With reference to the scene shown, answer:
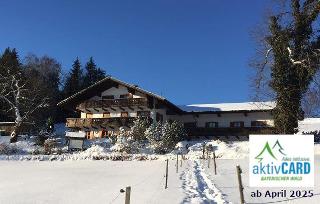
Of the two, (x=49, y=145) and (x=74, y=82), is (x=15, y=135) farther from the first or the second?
(x=74, y=82)

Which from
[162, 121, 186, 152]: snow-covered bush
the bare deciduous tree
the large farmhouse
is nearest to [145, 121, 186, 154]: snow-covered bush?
[162, 121, 186, 152]: snow-covered bush

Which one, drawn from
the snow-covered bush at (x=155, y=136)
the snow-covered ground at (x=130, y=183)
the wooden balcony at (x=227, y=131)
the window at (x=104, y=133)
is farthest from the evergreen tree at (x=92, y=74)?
the snow-covered ground at (x=130, y=183)

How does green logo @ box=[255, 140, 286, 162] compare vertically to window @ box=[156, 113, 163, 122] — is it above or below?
below

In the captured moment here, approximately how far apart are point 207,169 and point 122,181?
5.35 meters

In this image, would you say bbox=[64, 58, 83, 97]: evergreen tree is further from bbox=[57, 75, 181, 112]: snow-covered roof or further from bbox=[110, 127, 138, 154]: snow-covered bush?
bbox=[110, 127, 138, 154]: snow-covered bush

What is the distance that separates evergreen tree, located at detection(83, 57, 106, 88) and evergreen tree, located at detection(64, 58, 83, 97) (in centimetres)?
117

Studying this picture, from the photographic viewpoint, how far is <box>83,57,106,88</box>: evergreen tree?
68656 mm

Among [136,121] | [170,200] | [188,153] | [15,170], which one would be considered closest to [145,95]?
[136,121]

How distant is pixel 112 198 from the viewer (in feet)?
Result: 50.5

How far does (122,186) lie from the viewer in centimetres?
1838

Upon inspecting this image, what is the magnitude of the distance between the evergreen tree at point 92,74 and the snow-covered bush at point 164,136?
31894mm

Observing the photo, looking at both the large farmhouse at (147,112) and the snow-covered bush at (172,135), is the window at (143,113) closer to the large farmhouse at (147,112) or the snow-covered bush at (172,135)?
the large farmhouse at (147,112)

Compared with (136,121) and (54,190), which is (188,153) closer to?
(136,121)

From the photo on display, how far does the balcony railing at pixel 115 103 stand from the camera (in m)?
44.4
